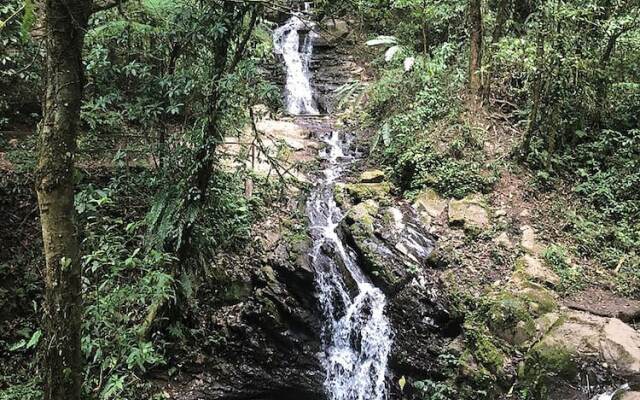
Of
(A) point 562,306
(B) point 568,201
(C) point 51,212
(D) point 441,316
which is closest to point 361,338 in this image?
(D) point 441,316

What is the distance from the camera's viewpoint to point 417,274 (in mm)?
6992

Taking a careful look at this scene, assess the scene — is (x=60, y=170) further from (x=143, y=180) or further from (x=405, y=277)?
(x=405, y=277)

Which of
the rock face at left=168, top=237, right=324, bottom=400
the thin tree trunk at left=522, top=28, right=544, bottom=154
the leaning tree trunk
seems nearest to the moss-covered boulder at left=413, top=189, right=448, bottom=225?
the thin tree trunk at left=522, top=28, right=544, bottom=154

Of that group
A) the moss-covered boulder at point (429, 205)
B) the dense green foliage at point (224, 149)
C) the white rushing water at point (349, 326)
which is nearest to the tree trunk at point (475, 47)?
the dense green foliage at point (224, 149)

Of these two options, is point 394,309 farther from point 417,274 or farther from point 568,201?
point 568,201

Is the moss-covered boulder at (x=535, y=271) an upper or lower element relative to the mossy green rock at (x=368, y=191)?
lower

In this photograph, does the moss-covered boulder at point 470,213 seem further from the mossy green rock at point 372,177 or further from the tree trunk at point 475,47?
the tree trunk at point 475,47

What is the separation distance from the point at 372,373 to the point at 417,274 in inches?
60.6

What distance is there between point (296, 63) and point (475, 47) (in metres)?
6.87

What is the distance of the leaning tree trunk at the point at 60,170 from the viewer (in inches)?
99.7

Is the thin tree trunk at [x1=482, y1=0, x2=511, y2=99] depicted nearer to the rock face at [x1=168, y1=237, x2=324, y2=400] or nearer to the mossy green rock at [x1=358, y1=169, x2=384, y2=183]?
the mossy green rock at [x1=358, y1=169, x2=384, y2=183]

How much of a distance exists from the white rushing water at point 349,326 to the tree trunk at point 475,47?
417 cm

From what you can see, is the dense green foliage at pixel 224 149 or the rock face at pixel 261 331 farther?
the rock face at pixel 261 331

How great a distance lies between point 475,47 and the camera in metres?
8.83
